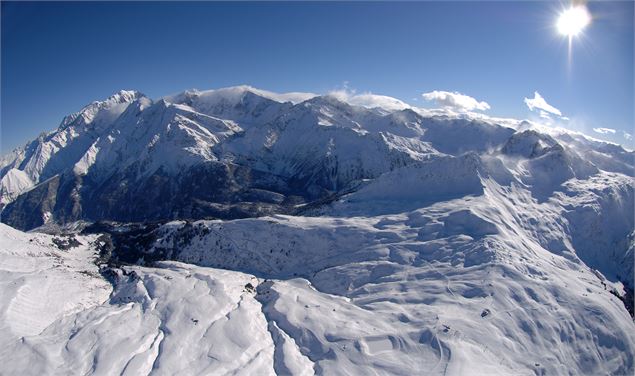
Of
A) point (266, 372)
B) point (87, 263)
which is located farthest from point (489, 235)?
point (87, 263)

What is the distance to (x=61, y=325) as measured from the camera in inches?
2719

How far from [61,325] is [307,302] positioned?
Answer: 40465 mm

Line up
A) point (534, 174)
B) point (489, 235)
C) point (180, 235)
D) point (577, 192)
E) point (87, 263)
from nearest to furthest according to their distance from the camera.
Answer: point (489, 235), point (87, 263), point (180, 235), point (577, 192), point (534, 174)

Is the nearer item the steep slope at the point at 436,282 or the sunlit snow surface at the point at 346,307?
the sunlit snow surface at the point at 346,307

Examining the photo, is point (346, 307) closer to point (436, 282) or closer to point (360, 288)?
point (360, 288)

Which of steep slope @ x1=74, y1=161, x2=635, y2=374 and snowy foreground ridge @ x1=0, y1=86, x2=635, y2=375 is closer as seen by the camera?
snowy foreground ridge @ x1=0, y1=86, x2=635, y2=375

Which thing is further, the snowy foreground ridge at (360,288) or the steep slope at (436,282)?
the steep slope at (436,282)

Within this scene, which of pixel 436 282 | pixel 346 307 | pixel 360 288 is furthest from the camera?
pixel 360 288

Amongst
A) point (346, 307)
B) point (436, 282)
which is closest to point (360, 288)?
point (346, 307)

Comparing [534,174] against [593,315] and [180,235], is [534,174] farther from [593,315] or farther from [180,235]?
[180,235]

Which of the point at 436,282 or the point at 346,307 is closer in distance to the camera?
the point at 346,307

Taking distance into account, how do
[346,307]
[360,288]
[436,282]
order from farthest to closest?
[360,288]
[436,282]
[346,307]

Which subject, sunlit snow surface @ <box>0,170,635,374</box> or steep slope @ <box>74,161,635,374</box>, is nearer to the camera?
sunlit snow surface @ <box>0,170,635,374</box>

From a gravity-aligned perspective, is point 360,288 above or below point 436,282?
below
